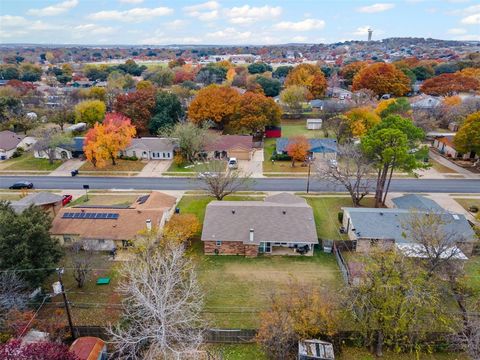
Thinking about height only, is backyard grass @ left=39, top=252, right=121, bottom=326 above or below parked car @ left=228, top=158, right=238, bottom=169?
below

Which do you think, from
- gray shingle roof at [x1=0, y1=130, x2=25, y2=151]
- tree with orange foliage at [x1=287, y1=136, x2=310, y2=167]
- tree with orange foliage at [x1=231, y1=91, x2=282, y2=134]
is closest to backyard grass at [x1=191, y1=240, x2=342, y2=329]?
tree with orange foliage at [x1=287, y1=136, x2=310, y2=167]

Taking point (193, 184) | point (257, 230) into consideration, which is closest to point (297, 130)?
point (193, 184)

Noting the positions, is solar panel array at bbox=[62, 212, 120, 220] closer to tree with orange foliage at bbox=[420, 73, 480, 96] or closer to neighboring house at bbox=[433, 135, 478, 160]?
neighboring house at bbox=[433, 135, 478, 160]

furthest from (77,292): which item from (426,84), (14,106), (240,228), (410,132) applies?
(426,84)

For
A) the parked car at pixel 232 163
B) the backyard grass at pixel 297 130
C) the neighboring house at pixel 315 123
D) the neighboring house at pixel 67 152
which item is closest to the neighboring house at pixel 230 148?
the parked car at pixel 232 163

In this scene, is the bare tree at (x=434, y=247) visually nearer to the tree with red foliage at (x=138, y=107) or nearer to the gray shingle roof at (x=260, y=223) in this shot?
the gray shingle roof at (x=260, y=223)

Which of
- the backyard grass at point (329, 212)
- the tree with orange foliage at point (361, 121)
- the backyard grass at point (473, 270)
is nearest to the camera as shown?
the backyard grass at point (473, 270)
